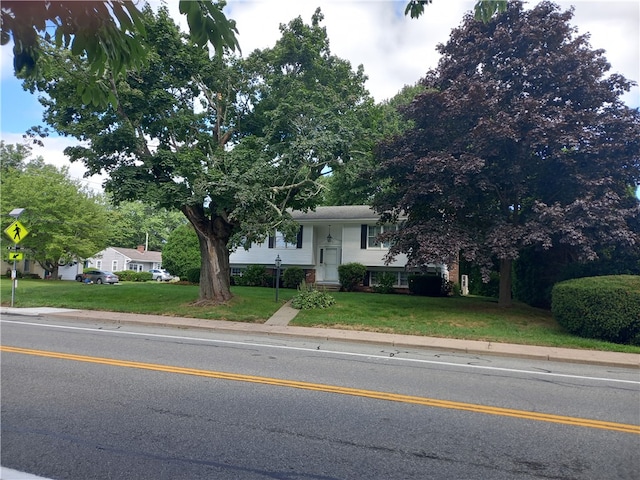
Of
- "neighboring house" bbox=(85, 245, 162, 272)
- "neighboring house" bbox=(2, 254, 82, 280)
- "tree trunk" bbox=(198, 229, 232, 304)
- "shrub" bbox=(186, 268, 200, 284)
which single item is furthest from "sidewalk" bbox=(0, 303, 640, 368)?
"neighboring house" bbox=(85, 245, 162, 272)

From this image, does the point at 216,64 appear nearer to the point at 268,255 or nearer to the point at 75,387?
the point at 75,387

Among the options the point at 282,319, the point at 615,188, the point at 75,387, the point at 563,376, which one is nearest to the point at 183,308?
the point at 282,319

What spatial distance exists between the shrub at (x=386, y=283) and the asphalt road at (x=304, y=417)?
16.6 m

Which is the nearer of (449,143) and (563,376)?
(563,376)

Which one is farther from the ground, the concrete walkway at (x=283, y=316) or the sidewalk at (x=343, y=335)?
the concrete walkway at (x=283, y=316)

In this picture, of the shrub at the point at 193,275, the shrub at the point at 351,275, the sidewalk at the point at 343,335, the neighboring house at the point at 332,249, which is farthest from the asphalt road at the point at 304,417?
the shrub at the point at 193,275

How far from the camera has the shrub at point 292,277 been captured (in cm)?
2719

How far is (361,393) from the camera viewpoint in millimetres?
6312

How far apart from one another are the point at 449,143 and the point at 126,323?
40.5 feet

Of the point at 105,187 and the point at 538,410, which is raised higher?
the point at 105,187

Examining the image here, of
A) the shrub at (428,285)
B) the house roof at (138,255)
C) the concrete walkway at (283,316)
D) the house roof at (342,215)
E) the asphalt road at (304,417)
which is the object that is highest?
the house roof at (342,215)

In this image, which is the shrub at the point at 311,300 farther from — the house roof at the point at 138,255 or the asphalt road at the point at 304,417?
the house roof at the point at 138,255

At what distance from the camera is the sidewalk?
407 inches

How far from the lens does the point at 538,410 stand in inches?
228
